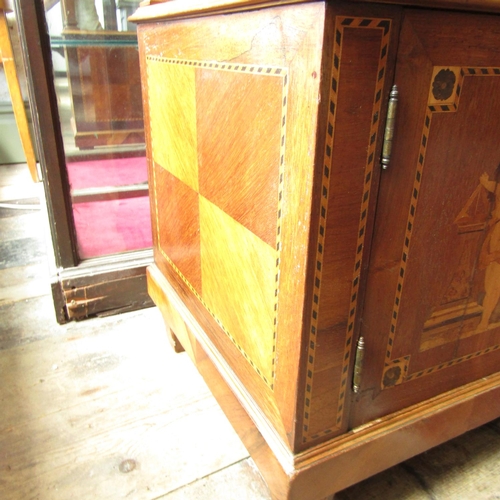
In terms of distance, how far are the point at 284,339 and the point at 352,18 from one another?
38 cm

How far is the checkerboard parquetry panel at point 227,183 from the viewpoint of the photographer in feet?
1.96

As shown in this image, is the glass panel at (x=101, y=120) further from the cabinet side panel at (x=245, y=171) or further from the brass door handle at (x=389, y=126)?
the brass door handle at (x=389, y=126)

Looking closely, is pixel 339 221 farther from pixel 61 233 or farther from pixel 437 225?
pixel 61 233

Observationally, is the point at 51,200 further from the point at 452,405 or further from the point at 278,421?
the point at 452,405

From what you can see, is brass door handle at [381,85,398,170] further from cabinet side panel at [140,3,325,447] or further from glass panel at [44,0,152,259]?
glass panel at [44,0,152,259]

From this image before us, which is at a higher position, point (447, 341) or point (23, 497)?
point (447, 341)

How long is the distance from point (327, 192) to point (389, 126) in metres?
0.10

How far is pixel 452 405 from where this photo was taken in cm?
74

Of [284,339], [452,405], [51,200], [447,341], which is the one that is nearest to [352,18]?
[284,339]

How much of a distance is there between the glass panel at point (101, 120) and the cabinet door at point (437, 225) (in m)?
0.93

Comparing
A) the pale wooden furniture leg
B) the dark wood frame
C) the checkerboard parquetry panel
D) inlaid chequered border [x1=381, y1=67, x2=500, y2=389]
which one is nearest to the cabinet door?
inlaid chequered border [x1=381, y1=67, x2=500, y2=389]

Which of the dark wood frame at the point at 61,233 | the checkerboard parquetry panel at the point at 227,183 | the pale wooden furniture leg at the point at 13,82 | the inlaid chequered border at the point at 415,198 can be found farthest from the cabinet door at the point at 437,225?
the pale wooden furniture leg at the point at 13,82

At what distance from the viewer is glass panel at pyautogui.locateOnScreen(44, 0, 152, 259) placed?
1239 millimetres

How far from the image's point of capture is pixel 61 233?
1247mm
